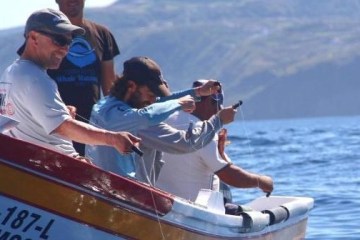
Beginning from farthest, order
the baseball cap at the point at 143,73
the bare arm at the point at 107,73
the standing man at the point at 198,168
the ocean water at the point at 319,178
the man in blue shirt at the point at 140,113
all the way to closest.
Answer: the ocean water at the point at 319,178 → the bare arm at the point at 107,73 → the standing man at the point at 198,168 → the baseball cap at the point at 143,73 → the man in blue shirt at the point at 140,113

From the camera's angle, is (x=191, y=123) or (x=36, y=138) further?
(x=191, y=123)

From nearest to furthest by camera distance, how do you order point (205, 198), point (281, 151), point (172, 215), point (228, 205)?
point (172, 215)
point (205, 198)
point (228, 205)
point (281, 151)

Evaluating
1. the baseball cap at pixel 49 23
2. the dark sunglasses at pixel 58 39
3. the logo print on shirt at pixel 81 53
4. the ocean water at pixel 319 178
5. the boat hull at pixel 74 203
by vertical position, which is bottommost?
the ocean water at pixel 319 178

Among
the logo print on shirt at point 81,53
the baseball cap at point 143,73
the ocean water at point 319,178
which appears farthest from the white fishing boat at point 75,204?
the ocean water at point 319,178

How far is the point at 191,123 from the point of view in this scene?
861 cm

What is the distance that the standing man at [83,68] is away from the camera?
938cm

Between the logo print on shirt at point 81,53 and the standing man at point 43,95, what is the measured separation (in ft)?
5.96

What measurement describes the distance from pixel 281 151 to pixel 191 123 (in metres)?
30.6

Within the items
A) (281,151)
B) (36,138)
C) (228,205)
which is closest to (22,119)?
(36,138)

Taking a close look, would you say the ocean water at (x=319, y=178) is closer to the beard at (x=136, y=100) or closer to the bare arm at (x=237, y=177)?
the bare arm at (x=237, y=177)

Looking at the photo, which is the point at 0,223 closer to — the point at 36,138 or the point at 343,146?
the point at 36,138

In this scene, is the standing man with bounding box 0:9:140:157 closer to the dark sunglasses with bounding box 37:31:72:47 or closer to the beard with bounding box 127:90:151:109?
the dark sunglasses with bounding box 37:31:72:47

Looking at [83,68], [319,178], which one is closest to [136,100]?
[83,68]

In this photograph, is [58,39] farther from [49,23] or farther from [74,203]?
[74,203]
